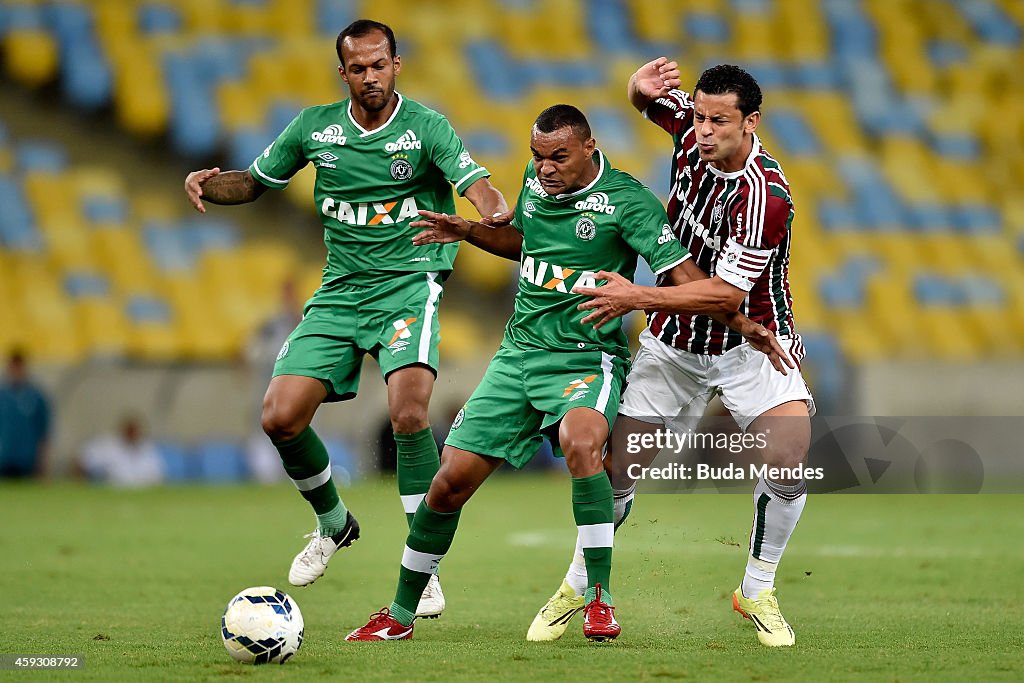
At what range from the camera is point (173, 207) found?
54.2 feet

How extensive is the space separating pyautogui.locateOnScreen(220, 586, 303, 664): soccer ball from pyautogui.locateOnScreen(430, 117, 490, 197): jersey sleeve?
7.36 ft

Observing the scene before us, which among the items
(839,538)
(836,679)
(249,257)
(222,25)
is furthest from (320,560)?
(222,25)

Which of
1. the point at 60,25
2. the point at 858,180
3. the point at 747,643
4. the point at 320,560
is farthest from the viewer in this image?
the point at 858,180

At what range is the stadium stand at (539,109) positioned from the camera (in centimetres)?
1536

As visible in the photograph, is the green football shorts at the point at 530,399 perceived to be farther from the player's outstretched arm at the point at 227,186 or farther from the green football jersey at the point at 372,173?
the player's outstretched arm at the point at 227,186

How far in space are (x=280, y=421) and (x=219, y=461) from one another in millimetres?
8413

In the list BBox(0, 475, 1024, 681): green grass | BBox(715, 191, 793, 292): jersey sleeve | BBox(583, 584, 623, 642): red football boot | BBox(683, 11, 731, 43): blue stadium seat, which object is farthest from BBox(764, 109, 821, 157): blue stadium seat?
BBox(583, 584, 623, 642): red football boot

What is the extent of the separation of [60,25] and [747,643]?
46.1ft

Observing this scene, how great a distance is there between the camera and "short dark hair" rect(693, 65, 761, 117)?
218 inches

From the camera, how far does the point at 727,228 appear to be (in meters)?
5.73

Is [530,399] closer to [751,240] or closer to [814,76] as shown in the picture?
[751,240]

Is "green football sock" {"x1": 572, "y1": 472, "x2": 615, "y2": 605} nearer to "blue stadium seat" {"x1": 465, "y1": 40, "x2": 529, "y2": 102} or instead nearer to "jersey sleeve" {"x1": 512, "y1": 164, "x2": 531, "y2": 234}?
→ "jersey sleeve" {"x1": 512, "y1": 164, "x2": 531, "y2": 234}

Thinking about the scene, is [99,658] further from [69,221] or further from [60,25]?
[60,25]

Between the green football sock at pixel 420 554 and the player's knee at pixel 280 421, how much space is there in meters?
1.01
